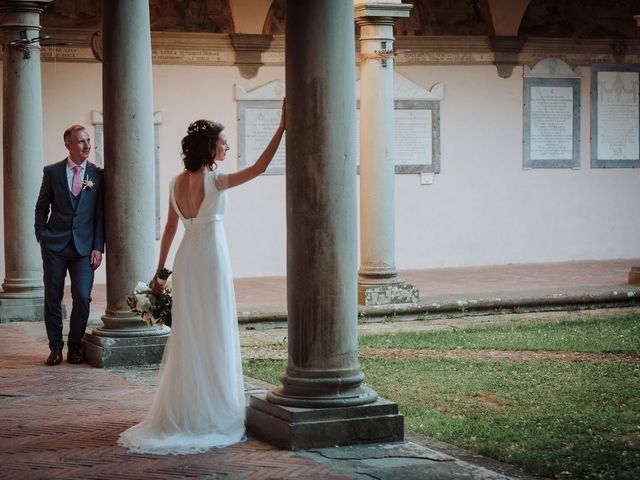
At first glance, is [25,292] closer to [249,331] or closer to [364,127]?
[249,331]

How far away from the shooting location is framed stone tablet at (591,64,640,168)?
18.1m

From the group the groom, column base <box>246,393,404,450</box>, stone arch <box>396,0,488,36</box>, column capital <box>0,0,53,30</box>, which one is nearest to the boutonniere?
the groom

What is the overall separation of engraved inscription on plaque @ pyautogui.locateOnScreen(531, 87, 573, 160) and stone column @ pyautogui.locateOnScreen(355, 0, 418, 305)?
5.77 metres

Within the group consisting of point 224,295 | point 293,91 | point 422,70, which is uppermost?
point 422,70

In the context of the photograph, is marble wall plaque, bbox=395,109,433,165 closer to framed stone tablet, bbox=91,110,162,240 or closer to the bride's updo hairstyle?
framed stone tablet, bbox=91,110,162,240

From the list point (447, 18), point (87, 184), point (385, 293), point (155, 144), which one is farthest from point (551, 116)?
point (87, 184)

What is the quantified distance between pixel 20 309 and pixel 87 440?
600 centimetres

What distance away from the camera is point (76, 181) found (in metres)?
8.77

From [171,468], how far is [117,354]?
133 inches

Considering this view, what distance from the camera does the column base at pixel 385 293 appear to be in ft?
40.7

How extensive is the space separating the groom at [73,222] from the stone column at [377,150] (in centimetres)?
417

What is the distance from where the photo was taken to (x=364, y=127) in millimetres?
12477

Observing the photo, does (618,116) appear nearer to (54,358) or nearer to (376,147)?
(376,147)

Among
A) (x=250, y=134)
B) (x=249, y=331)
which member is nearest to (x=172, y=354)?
A: (x=249, y=331)
